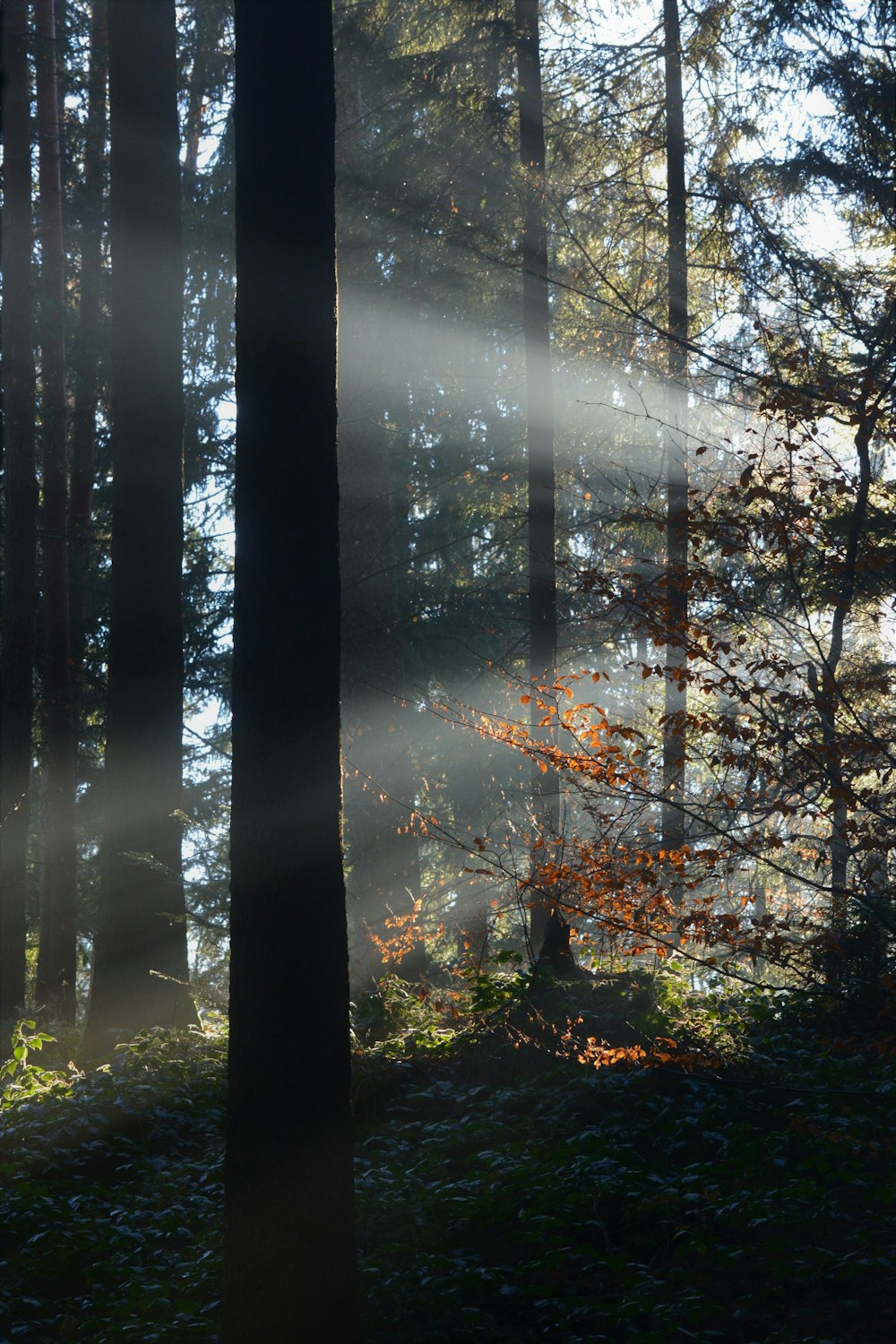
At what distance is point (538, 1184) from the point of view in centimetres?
600

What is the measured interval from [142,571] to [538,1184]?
628 cm

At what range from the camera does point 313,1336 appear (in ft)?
14.3

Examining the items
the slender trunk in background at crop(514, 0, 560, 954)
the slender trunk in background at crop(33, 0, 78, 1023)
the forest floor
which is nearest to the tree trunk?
the slender trunk in background at crop(514, 0, 560, 954)

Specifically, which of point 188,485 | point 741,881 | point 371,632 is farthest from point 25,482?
point 741,881

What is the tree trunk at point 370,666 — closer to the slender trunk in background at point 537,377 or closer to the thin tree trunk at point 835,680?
the slender trunk in background at point 537,377

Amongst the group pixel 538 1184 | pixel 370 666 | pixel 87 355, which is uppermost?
pixel 87 355

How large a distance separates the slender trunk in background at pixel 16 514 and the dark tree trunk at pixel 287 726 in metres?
8.79

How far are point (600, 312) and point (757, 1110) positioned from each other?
30.1 feet

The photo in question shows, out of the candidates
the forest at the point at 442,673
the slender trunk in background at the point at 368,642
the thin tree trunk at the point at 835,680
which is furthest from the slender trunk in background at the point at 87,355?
the thin tree trunk at the point at 835,680

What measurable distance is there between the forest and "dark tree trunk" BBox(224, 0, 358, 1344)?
0.07ft

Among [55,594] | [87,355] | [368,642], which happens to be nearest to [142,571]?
[368,642]

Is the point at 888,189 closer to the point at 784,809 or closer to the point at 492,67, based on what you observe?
the point at 784,809

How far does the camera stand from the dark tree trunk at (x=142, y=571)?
9500 mm

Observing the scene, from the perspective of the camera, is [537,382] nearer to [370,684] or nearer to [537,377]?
[537,377]
